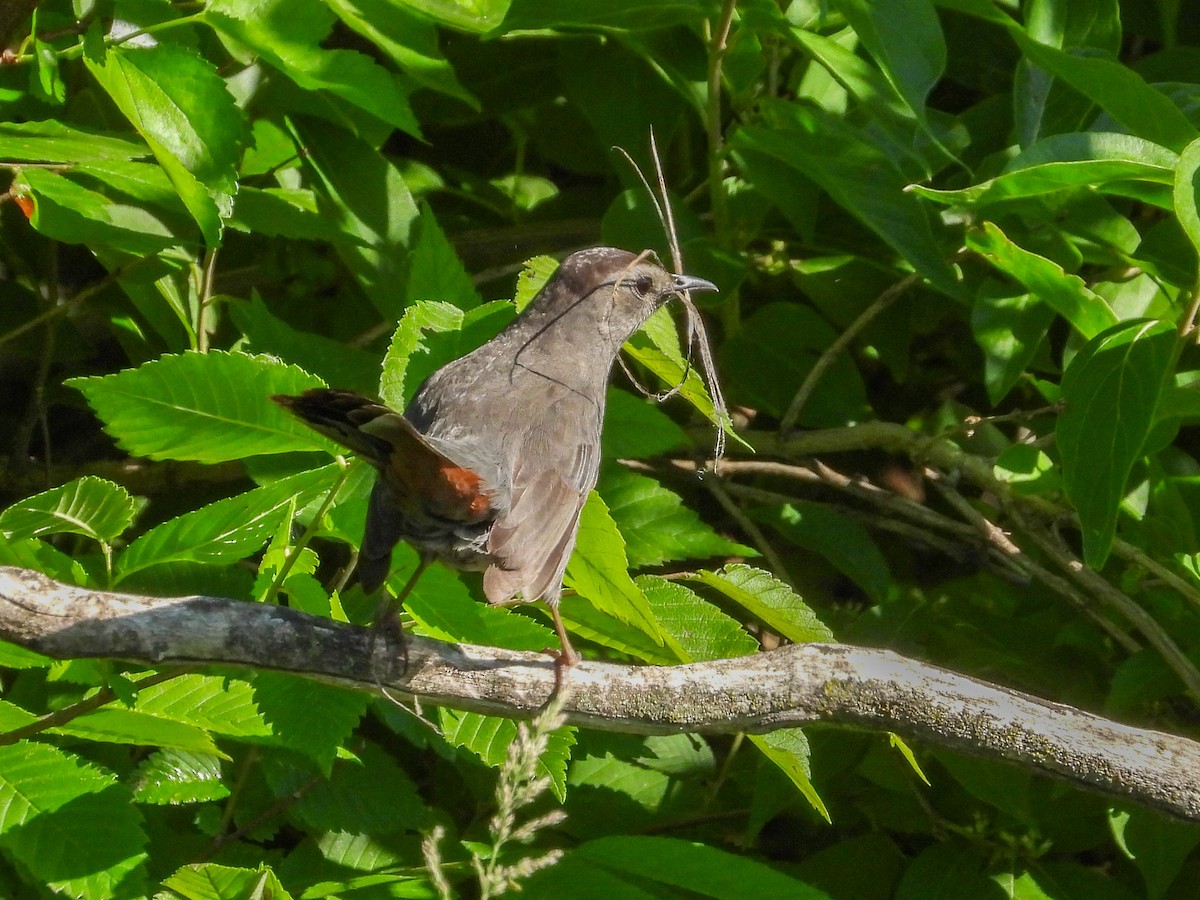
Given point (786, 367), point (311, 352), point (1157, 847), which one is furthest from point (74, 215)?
point (1157, 847)

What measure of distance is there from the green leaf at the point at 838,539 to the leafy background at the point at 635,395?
1cm

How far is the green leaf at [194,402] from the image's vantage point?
2416mm

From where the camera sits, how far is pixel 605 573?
2.49 meters

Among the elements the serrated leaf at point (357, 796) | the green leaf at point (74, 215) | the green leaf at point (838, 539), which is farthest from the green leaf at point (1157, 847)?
the green leaf at point (74, 215)

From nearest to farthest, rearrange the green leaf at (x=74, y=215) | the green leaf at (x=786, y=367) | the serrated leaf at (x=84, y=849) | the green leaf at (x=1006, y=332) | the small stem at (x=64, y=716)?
the serrated leaf at (x=84, y=849) → the small stem at (x=64, y=716) → the green leaf at (x=74, y=215) → the green leaf at (x=1006, y=332) → the green leaf at (x=786, y=367)

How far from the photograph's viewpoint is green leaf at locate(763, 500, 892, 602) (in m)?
3.76

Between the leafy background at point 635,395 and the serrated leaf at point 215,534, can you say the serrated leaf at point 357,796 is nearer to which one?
the leafy background at point 635,395

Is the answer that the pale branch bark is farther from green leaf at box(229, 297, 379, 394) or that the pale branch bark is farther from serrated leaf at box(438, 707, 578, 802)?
green leaf at box(229, 297, 379, 394)

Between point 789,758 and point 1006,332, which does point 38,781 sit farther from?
point 1006,332

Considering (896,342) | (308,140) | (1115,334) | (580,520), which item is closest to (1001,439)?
(896,342)

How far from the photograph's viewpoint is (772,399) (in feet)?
13.0

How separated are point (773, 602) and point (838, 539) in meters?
1.05

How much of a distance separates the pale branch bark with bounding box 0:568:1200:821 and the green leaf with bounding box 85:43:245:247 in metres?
0.85

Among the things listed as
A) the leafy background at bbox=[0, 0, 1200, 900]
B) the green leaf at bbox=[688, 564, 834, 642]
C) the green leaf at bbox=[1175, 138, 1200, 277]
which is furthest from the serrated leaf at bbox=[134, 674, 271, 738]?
the green leaf at bbox=[1175, 138, 1200, 277]
